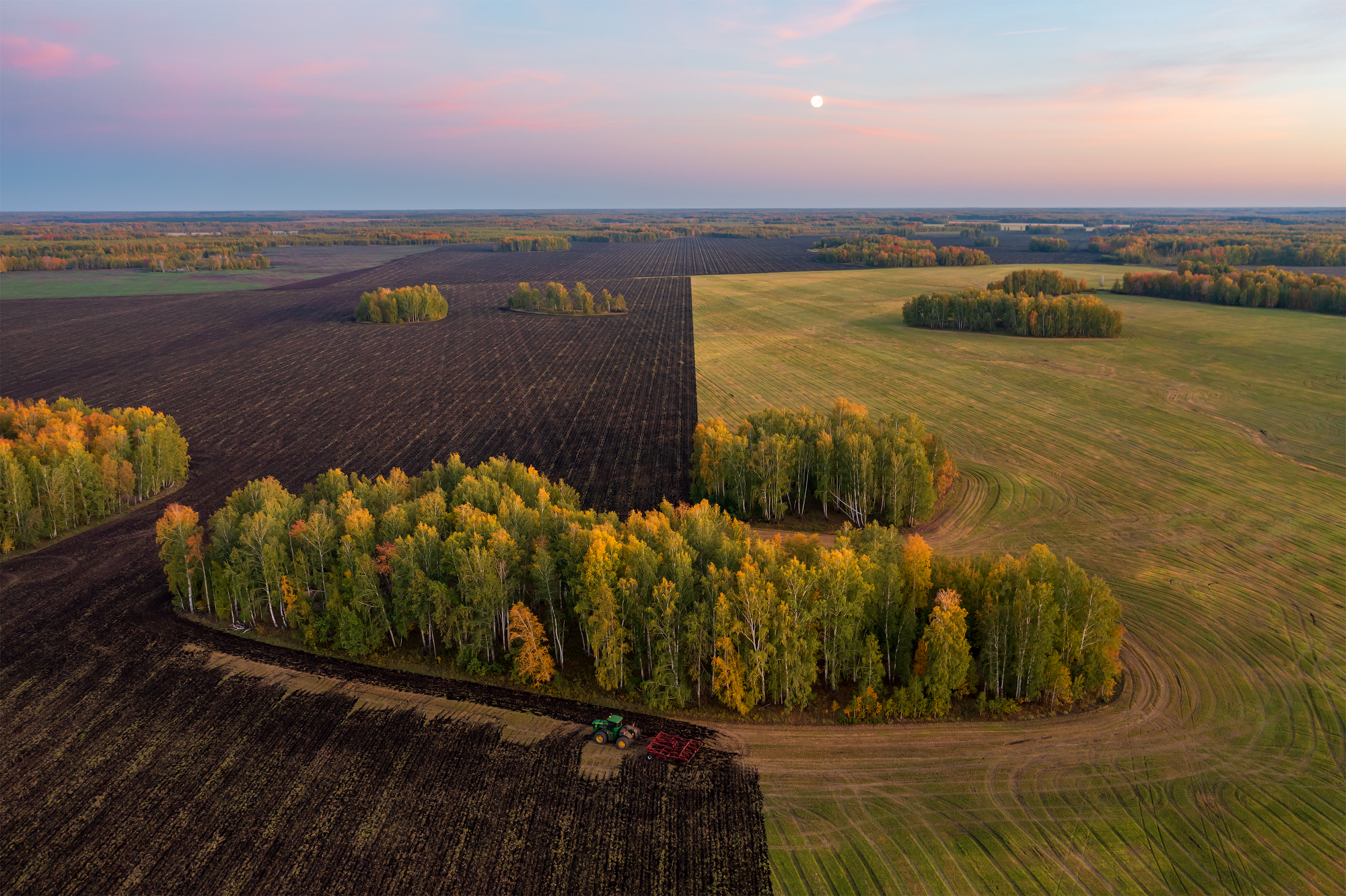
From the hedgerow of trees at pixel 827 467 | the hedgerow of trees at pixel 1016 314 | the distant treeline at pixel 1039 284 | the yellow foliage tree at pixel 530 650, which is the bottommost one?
the yellow foliage tree at pixel 530 650

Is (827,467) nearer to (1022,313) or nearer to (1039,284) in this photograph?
(1022,313)

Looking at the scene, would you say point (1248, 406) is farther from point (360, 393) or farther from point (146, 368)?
point (146, 368)

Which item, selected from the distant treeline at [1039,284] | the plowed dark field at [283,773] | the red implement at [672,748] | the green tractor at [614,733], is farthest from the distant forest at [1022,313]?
the green tractor at [614,733]

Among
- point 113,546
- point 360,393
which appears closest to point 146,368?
point 360,393

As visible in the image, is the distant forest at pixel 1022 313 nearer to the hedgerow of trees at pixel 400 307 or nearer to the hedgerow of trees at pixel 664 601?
the hedgerow of trees at pixel 400 307

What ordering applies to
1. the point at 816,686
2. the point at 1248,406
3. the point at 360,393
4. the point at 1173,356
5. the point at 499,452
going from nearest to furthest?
the point at 816,686 < the point at 499,452 < the point at 1248,406 < the point at 360,393 < the point at 1173,356

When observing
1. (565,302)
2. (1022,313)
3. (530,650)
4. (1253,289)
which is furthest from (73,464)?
(1253,289)
